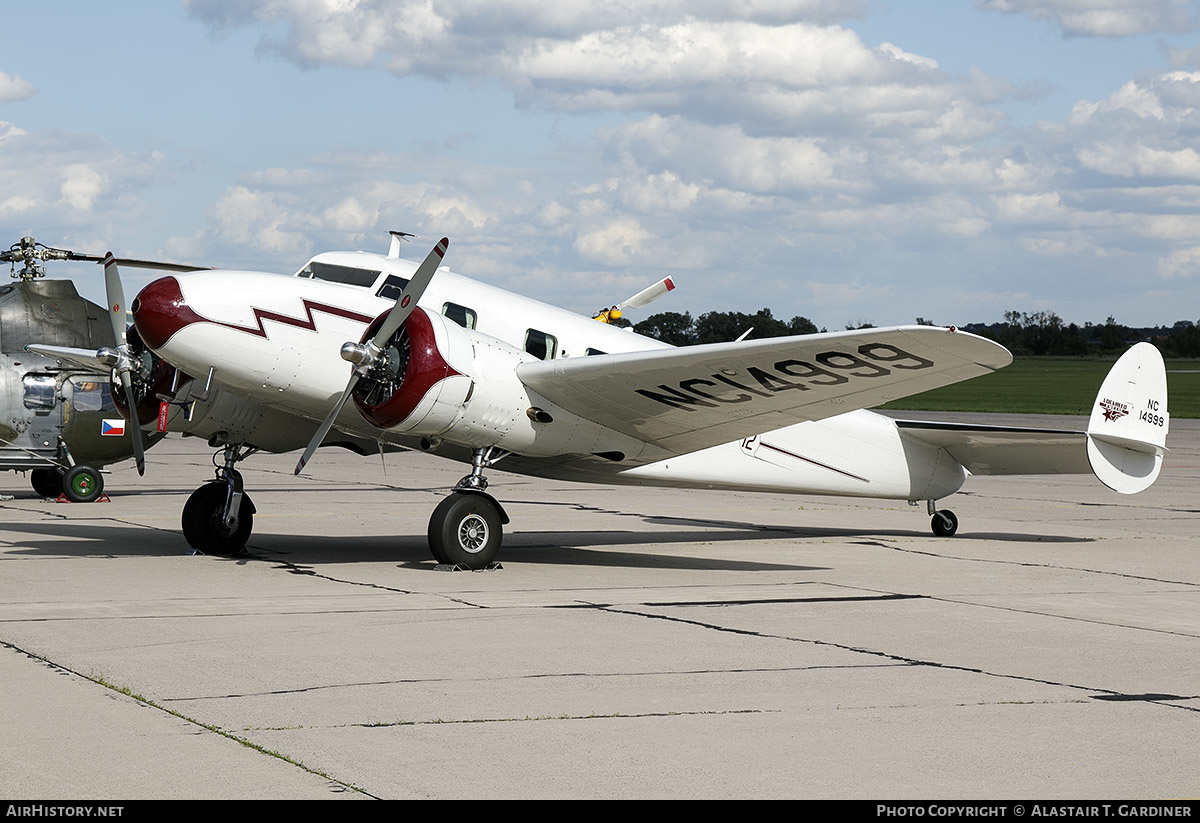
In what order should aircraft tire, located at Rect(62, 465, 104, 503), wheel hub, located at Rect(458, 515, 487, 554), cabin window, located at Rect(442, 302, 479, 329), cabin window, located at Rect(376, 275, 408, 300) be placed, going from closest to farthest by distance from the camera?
wheel hub, located at Rect(458, 515, 487, 554), cabin window, located at Rect(376, 275, 408, 300), cabin window, located at Rect(442, 302, 479, 329), aircraft tire, located at Rect(62, 465, 104, 503)

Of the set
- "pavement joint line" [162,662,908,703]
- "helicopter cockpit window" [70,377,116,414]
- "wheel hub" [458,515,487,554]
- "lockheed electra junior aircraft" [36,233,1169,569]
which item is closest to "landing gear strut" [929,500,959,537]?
"lockheed electra junior aircraft" [36,233,1169,569]

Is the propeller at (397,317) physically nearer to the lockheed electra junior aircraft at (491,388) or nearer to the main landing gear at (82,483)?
the lockheed electra junior aircraft at (491,388)

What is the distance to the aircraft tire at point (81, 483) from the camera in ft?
68.4

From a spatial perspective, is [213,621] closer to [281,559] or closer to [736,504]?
[281,559]

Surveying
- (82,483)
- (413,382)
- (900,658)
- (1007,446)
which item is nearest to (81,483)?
(82,483)

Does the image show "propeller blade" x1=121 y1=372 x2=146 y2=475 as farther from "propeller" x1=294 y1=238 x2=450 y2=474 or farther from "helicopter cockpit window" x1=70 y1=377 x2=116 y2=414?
"helicopter cockpit window" x1=70 y1=377 x2=116 y2=414

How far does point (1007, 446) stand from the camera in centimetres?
→ 1656

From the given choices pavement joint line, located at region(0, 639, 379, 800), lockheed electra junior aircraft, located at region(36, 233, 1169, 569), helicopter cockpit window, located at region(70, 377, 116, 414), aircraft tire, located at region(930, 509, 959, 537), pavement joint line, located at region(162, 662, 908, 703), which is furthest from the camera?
helicopter cockpit window, located at region(70, 377, 116, 414)

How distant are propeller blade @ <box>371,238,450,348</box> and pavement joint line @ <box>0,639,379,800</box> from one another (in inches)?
185

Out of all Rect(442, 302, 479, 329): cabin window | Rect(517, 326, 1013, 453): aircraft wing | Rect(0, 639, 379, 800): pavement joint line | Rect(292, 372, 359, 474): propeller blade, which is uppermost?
Rect(442, 302, 479, 329): cabin window

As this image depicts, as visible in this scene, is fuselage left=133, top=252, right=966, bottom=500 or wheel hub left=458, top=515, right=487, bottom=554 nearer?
fuselage left=133, top=252, right=966, bottom=500

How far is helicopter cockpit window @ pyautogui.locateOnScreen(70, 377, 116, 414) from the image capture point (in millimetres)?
20453

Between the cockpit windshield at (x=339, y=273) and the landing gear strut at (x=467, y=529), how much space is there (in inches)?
90.6

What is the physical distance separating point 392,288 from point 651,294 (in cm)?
619
